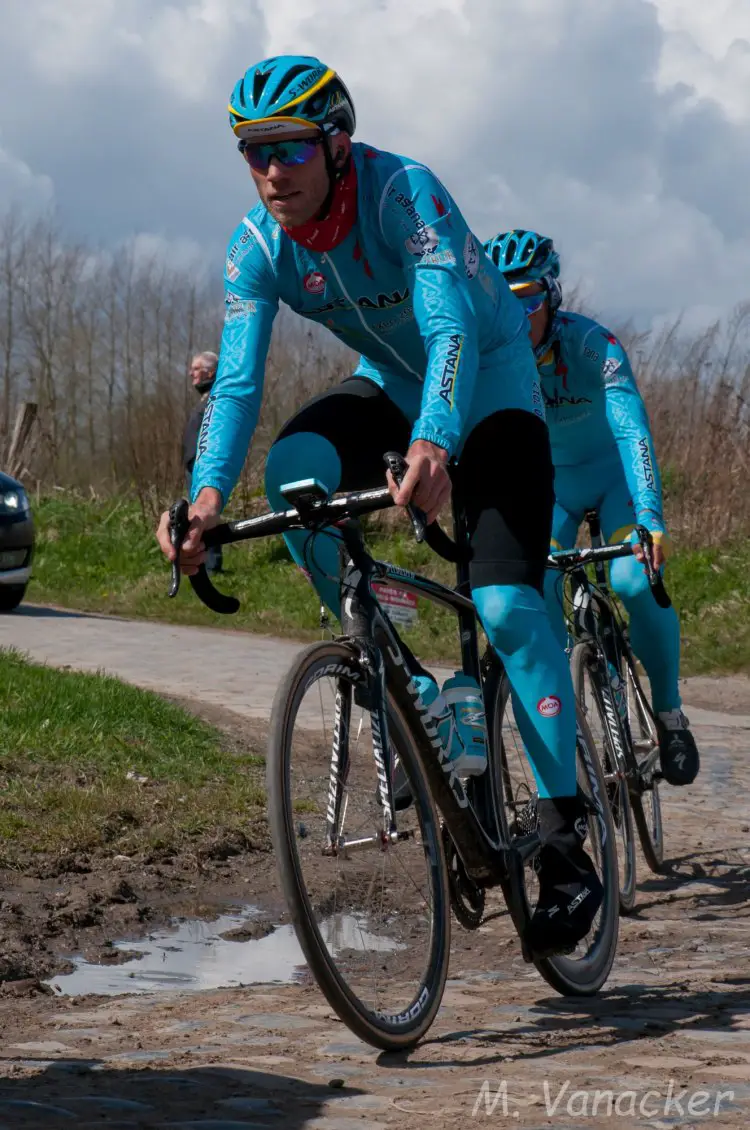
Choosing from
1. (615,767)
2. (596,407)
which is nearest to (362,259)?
(596,407)

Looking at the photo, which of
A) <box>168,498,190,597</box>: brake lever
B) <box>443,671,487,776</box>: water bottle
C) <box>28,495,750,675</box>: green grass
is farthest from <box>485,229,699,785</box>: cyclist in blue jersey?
<box>28,495,750,675</box>: green grass

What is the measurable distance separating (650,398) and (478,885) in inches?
520

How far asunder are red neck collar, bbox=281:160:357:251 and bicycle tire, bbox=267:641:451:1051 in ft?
3.29

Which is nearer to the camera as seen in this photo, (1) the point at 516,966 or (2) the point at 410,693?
(2) the point at 410,693

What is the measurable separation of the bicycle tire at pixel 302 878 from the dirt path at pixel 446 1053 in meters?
0.08

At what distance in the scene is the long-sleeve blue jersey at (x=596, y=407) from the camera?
5.33 metres

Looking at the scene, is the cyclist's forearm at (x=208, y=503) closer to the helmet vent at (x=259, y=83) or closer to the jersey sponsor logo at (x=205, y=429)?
the jersey sponsor logo at (x=205, y=429)

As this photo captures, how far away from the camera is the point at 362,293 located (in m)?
3.85

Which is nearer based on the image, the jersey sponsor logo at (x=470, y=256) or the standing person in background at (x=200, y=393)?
the jersey sponsor logo at (x=470, y=256)

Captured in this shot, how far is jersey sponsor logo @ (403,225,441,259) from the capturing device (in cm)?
366

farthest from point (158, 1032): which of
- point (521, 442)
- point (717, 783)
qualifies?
point (717, 783)

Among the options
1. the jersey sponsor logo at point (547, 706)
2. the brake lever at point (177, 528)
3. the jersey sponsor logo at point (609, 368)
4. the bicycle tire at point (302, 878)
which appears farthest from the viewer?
the jersey sponsor logo at point (609, 368)

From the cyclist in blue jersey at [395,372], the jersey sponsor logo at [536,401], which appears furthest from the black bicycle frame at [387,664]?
the jersey sponsor logo at [536,401]

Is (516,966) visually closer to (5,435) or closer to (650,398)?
(650,398)
